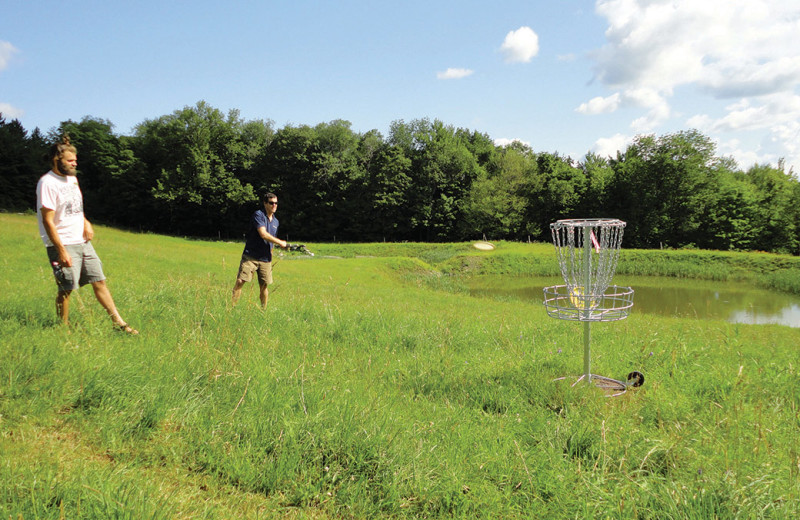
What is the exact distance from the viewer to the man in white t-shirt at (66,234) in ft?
17.9

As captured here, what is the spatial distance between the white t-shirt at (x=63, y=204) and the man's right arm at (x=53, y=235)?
0.07 meters

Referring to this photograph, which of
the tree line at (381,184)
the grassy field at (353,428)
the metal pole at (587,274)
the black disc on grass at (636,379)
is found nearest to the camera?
the grassy field at (353,428)

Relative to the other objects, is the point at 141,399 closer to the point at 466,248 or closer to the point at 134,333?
the point at 134,333

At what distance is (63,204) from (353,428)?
4950mm

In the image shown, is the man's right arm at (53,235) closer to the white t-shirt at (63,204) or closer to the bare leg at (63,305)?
the white t-shirt at (63,204)

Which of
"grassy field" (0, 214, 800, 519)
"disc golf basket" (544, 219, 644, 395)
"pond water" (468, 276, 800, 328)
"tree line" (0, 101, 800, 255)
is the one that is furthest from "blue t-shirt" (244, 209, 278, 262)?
"tree line" (0, 101, 800, 255)

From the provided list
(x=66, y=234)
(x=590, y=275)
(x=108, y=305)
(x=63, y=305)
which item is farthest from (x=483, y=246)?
(x=63, y=305)

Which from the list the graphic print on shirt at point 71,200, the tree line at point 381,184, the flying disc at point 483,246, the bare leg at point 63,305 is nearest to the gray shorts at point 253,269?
the graphic print on shirt at point 71,200

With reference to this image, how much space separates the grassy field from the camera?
276cm

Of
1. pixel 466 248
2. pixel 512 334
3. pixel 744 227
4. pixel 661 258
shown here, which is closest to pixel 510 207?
pixel 466 248

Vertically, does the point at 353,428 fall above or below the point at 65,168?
below

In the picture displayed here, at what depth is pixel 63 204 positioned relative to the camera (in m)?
5.69

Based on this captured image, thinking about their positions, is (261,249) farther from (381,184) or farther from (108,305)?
(381,184)

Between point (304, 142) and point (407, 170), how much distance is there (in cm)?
1556
